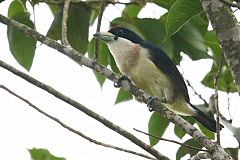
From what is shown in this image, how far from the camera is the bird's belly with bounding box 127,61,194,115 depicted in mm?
3717

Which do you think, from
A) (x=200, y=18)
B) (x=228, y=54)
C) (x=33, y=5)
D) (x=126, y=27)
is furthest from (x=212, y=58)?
(x=228, y=54)

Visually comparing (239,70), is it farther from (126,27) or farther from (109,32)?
(109,32)

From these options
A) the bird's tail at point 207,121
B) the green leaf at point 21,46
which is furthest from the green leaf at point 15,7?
the bird's tail at point 207,121

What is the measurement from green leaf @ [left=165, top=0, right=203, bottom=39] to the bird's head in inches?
33.4

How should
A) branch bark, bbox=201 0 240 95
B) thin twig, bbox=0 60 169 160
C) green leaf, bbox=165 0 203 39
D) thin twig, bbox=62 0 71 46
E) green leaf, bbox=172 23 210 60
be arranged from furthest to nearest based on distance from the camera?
green leaf, bbox=172 23 210 60, thin twig, bbox=62 0 71 46, green leaf, bbox=165 0 203 39, thin twig, bbox=0 60 169 160, branch bark, bbox=201 0 240 95

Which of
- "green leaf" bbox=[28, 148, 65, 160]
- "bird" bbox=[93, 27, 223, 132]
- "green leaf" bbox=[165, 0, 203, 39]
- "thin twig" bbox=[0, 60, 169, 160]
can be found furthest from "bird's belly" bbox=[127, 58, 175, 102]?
"thin twig" bbox=[0, 60, 169, 160]

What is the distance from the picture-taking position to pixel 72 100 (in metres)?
2.49

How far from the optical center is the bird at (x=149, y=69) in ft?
12.2

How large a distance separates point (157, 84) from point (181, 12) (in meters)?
1.08

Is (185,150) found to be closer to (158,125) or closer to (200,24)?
(158,125)

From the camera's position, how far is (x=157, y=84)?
3.77 metres

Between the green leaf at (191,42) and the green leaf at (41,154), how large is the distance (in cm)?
104

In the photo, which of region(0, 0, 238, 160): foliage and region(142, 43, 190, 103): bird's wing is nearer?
region(0, 0, 238, 160): foliage

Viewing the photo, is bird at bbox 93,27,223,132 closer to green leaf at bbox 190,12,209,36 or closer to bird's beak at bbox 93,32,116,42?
bird's beak at bbox 93,32,116,42
